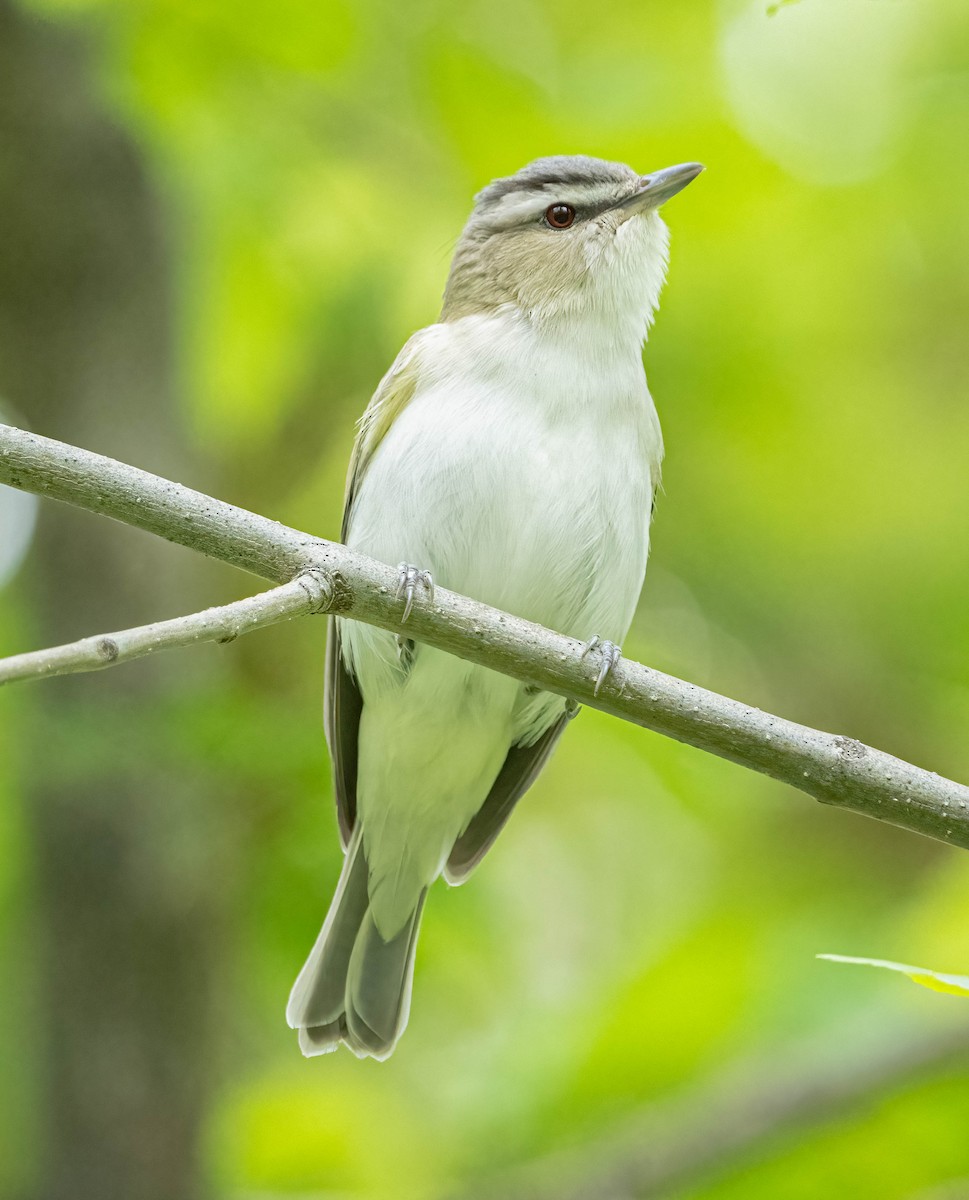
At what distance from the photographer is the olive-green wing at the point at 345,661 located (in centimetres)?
493

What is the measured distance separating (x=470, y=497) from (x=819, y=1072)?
2347 millimetres

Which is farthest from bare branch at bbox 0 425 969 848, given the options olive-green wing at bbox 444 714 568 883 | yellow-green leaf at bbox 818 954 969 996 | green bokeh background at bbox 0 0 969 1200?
olive-green wing at bbox 444 714 568 883

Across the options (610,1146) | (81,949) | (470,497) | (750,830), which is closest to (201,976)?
(81,949)

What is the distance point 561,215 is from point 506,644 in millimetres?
2536

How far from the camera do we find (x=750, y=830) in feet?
22.8

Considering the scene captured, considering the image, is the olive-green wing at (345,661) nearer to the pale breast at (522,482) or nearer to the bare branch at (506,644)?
the pale breast at (522,482)

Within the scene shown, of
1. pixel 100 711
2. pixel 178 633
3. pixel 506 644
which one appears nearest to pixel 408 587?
pixel 506 644

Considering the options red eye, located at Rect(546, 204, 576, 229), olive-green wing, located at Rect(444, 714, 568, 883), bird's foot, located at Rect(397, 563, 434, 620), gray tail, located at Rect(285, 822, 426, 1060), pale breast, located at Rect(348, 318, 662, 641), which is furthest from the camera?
olive-green wing, located at Rect(444, 714, 568, 883)

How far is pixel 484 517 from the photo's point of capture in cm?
462

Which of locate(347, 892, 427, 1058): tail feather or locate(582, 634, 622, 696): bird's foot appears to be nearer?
locate(582, 634, 622, 696): bird's foot

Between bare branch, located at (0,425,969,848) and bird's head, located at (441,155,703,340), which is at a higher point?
bird's head, located at (441,155,703,340)

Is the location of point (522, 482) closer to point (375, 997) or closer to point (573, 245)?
point (573, 245)

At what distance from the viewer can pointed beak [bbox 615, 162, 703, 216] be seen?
4.80m

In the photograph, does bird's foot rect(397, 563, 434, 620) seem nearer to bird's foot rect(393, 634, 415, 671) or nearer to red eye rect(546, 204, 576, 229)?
bird's foot rect(393, 634, 415, 671)
